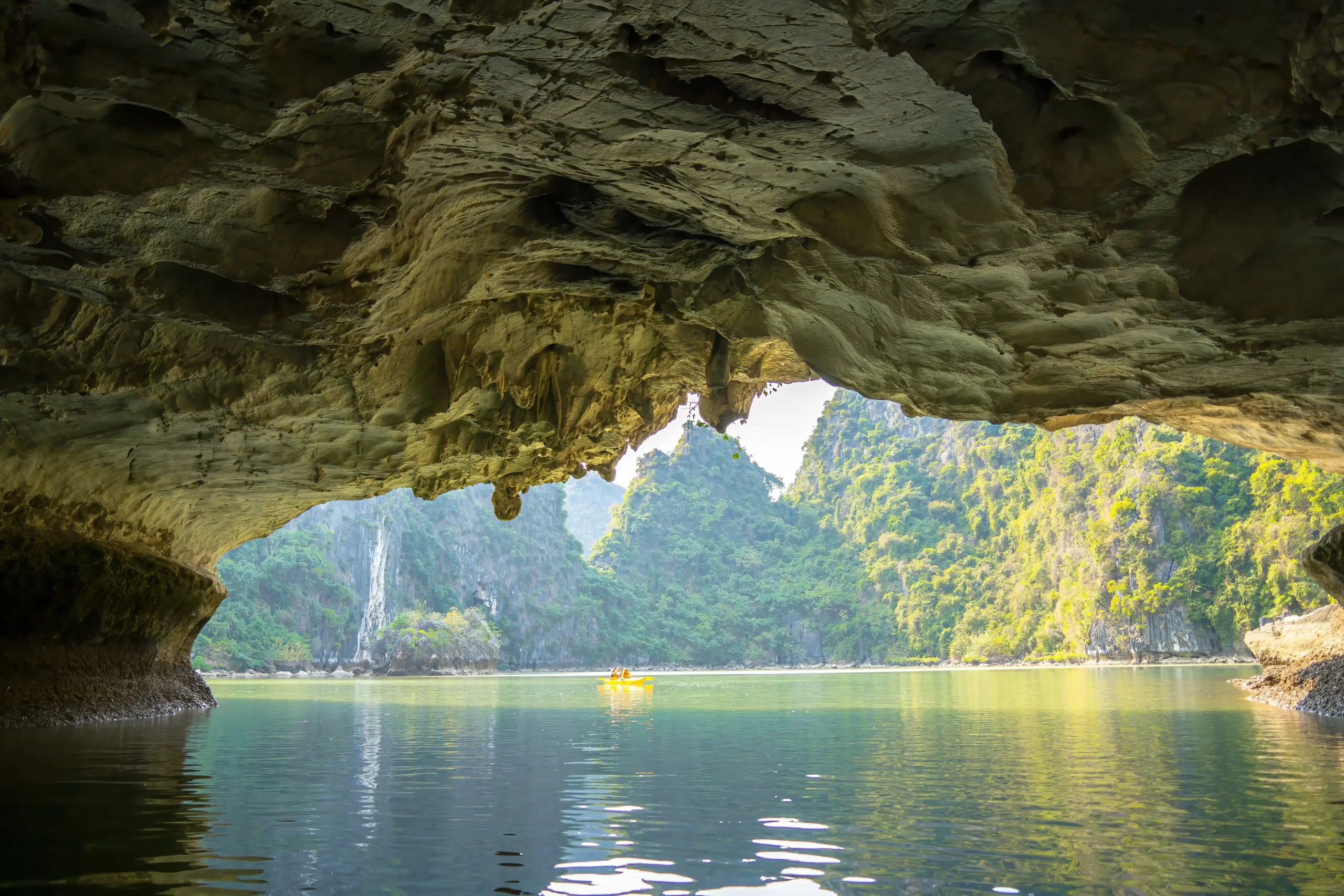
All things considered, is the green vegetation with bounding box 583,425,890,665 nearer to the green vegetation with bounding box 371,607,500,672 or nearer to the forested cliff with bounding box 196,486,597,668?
the forested cliff with bounding box 196,486,597,668

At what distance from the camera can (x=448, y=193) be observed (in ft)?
22.5

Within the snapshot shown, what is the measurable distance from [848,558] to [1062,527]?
40.9m

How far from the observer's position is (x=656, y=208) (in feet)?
24.9

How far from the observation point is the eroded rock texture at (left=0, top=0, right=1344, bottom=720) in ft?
15.4

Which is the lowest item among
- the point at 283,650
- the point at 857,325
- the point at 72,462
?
the point at 283,650

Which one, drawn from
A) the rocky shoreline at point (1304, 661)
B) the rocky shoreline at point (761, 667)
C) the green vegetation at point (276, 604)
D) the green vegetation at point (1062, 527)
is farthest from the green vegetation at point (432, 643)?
the rocky shoreline at point (1304, 661)

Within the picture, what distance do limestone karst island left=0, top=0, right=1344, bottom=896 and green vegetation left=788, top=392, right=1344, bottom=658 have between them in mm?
32444

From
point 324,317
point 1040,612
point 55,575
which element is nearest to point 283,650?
point 1040,612

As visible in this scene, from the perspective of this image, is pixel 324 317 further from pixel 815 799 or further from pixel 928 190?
pixel 815 799

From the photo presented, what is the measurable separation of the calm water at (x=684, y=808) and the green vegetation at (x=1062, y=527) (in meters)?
31.4

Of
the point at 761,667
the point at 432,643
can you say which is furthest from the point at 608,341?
the point at 761,667

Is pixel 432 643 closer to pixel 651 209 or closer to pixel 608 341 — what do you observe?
pixel 608 341

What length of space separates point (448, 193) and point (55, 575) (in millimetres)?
8028

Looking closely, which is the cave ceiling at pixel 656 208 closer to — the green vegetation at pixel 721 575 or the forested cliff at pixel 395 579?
the forested cliff at pixel 395 579
